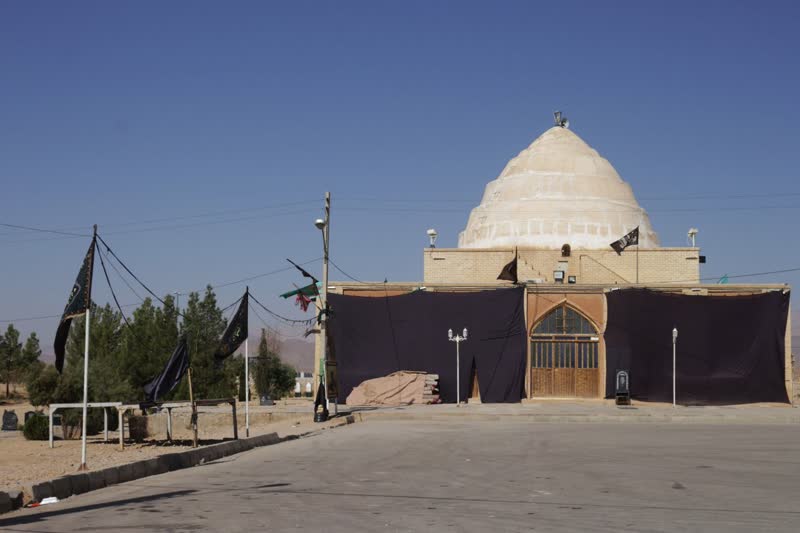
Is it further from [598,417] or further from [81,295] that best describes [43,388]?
[81,295]

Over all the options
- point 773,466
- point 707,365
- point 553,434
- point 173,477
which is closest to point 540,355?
point 707,365

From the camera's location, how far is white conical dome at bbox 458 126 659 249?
47875 millimetres

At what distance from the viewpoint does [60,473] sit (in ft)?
45.4

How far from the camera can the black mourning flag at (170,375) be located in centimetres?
1848

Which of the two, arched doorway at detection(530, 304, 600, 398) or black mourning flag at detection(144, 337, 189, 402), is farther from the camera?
arched doorway at detection(530, 304, 600, 398)

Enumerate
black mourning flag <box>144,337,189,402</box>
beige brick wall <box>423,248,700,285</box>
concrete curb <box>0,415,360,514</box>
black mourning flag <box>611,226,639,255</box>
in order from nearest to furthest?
1. concrete curb <box>0,415,360,514</box>
2. black mourning flag <box>144,337,189,402</box>
3. black mourning flag <box>611,226,639,255</box>
4. beige brick wall <box>423,248,700,285</box>

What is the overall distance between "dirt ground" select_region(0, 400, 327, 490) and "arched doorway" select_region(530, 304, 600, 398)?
11.2 meters

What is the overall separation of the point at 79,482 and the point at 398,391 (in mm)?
26049

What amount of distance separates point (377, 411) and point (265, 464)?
17018 millimetres

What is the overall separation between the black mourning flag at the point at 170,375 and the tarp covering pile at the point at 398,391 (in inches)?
763

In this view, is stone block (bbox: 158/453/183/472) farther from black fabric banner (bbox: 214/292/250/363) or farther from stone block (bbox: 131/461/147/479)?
black fabric banner (bbox: 214/292/250/363)

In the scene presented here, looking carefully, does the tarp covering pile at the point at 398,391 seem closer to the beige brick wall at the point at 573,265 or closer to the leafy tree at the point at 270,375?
the beige brick wall at the point at 573,265

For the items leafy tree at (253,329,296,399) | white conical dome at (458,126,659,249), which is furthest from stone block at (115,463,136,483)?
leafy tree at (253,329,296,399)

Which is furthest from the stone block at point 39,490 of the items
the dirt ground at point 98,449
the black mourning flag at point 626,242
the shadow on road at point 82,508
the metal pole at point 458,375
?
the black mourning flag at point 626,242
